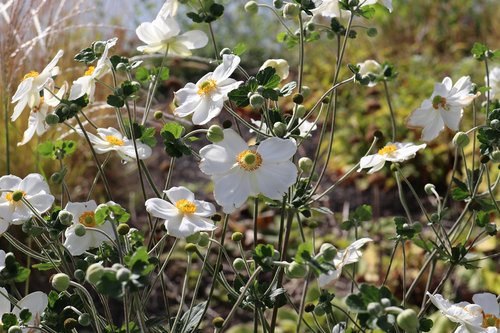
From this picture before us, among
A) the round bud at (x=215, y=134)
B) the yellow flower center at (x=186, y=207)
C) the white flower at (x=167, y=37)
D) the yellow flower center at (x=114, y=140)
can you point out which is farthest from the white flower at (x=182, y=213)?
the white flower at (x=167, y=37)

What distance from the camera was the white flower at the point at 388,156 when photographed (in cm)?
145

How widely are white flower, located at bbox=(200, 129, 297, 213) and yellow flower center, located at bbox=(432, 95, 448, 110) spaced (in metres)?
0.50

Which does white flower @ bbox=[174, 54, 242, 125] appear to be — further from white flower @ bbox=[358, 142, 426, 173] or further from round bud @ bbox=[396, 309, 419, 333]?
round bud @ bbox=[396, 309, 419, 333]

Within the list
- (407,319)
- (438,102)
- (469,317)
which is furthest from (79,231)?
(438,102)

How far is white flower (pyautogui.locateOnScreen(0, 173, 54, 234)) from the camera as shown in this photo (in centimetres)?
133

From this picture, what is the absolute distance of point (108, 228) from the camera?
1390mm

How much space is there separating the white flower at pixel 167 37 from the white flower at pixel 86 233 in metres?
0.32

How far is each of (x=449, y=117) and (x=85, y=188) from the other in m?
2.23

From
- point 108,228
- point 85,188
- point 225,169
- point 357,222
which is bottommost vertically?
Answer: point 85,188

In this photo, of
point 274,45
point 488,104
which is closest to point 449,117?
point 488,104

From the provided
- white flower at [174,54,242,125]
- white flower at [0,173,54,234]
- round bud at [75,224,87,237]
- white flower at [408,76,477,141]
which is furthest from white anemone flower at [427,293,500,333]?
white flower at [0,173,54,234]

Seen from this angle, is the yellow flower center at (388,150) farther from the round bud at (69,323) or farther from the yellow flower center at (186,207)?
the round bud at (69,323)

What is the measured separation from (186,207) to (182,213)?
1cm

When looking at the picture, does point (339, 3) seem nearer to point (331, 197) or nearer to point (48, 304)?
point (48, 304)
